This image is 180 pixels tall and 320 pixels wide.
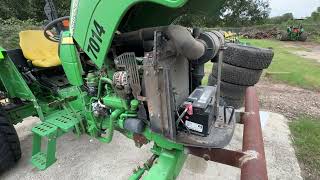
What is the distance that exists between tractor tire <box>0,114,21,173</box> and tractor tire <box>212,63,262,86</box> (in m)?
2.52

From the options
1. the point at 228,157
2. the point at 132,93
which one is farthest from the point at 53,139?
the point at 228,157

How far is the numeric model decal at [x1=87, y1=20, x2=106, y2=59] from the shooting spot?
1.99 m

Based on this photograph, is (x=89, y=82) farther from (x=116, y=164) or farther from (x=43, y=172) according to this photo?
(x=43, y=172)

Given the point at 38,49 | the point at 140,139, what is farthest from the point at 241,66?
the point at 38,49

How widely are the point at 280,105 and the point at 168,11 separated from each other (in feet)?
11.1

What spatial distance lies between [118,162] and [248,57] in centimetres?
192

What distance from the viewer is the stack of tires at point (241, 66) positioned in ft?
10.6

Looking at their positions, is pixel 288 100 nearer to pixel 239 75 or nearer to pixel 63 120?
pixel 239 75

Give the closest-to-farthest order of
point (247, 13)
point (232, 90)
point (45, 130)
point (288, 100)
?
point (45, 130), point (232, 90), point (288, 100), point (247, 13)

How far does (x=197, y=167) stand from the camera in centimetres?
286

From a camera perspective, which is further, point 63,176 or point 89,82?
point 63,176

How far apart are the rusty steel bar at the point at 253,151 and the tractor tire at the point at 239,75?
1.12m

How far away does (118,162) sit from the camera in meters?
3.03

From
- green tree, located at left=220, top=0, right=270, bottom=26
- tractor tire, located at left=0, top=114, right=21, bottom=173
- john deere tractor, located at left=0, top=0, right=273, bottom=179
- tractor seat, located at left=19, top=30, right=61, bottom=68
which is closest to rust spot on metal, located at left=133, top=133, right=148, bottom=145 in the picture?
john deere tractor, located at left=0, top=0, right=273, bottom=179
